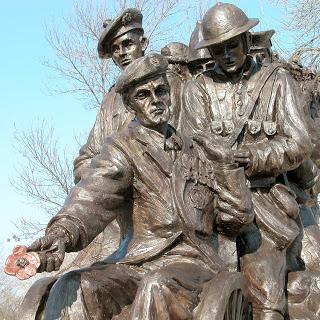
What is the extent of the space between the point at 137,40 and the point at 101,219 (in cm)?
207

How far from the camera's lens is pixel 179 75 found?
19.4 feet

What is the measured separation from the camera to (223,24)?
16.7 feet

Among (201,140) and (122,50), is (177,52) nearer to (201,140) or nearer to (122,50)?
(122,50)

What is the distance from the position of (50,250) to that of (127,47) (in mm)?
2538

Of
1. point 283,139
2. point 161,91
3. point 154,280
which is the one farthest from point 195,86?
point 154,280

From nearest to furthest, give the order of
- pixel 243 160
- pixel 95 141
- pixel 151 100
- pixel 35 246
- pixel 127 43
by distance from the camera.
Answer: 1. pixel 35 246
2. pixel 151 100
3. pixel 243 160
4. pixel 95 141
5. pixel 127 43

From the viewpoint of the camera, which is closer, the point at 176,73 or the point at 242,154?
the point at 242,154

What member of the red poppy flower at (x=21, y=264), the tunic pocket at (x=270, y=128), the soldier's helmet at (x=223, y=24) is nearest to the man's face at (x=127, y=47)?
the soldier's helmet at (x=223, y=24)

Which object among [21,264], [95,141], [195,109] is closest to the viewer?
[21,264]

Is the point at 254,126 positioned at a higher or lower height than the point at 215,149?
lower

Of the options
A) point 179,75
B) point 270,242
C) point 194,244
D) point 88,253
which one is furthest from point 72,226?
point 88,253

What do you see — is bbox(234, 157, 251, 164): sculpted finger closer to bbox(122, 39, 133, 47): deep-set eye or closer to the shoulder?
the shoulder

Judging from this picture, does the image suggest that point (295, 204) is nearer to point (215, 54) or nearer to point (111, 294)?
point (215, 54)

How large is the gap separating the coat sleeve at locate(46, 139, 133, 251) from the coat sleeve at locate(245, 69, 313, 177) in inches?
30.6
